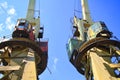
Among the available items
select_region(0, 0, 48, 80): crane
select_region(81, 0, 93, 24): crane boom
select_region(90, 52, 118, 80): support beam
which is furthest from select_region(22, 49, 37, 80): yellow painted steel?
select_region(81, 0, 93, 24): crane boom

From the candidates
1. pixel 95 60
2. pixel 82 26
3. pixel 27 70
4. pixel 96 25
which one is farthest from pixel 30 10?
pixel 27 70

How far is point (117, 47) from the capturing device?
2044 cm

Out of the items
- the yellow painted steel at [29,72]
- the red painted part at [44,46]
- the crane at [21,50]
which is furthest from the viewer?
the red painted part at [44,46]

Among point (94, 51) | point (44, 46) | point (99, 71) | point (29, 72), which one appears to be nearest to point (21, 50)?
point (44, 46)

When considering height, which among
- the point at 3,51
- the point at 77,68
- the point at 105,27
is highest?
the point at 105,27

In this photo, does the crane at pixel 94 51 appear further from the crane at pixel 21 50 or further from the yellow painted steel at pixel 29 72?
the yellow painted steel at pixel 29 72

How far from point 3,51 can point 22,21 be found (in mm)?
4231

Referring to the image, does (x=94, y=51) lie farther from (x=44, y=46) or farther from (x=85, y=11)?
(x=85, y=11)

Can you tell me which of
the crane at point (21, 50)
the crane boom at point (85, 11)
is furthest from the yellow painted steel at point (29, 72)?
the crane boom at point (85, 11)

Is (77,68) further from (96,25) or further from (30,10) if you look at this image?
(30,10)

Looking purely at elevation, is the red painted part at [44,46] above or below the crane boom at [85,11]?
below

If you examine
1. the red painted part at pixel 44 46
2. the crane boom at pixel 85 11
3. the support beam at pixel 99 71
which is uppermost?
the crane boom at pixel 85 11

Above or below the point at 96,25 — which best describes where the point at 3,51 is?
below

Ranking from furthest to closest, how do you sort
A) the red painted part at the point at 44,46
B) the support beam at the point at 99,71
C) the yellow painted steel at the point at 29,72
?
the red painted part at the point at 44,46 → the support beam at the point at 99,71 → the yellow painted steel at the point at 29,72
